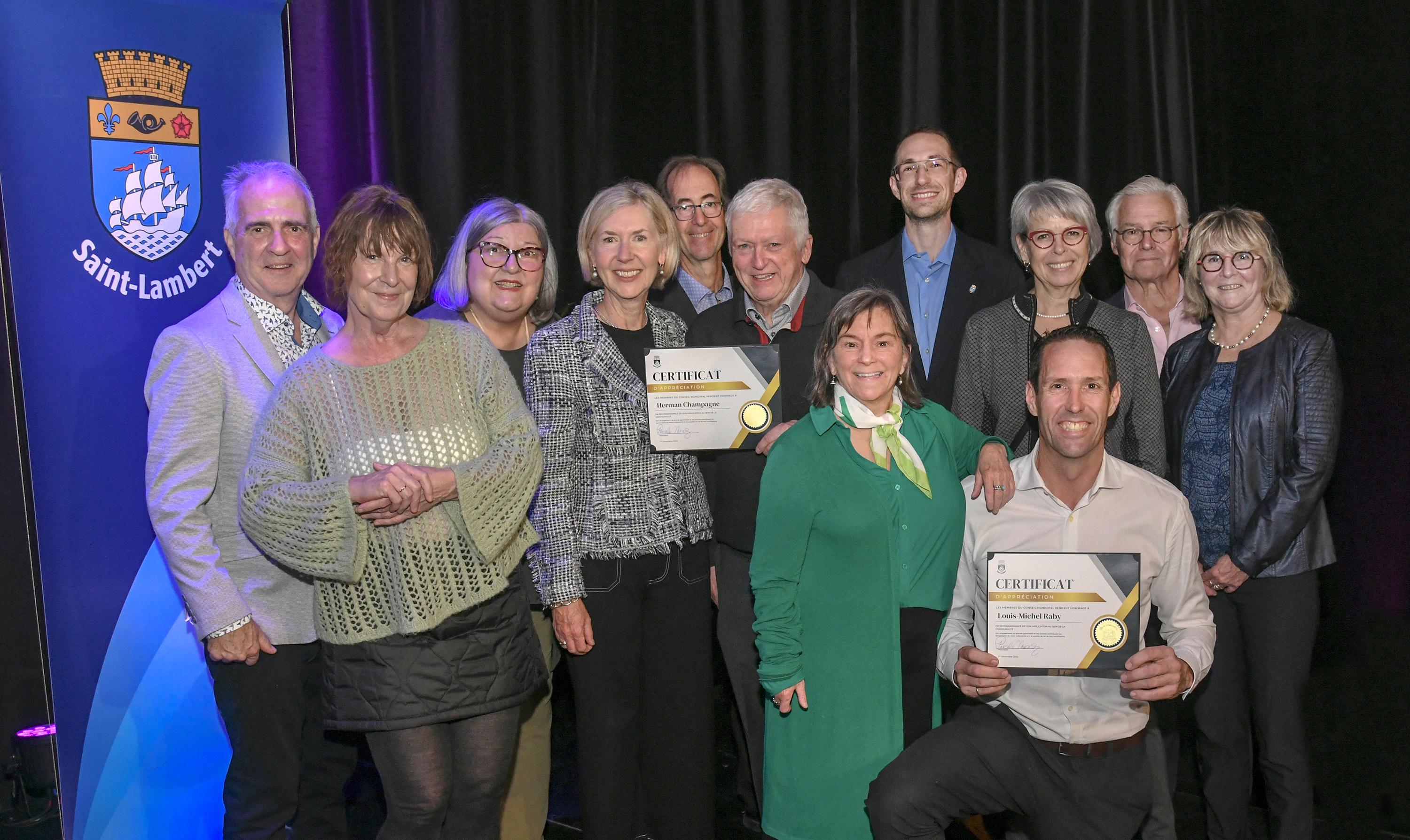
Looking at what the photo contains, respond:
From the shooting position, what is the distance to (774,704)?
2.60 m

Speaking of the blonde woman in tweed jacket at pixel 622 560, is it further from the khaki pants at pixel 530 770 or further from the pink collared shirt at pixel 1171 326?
the pink collared shirt at pixel 1171 326

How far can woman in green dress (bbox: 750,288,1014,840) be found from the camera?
2459 millimetres

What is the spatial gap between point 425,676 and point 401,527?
330 millimetres

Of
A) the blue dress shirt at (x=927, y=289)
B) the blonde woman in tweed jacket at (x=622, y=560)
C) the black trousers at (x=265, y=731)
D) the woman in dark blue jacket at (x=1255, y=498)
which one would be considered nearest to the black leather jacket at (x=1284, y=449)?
the woman in dark blue jacket at (x=1255, y=498)

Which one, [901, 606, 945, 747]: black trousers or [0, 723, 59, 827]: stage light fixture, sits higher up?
[901, 606, 945, 747]: black trousers

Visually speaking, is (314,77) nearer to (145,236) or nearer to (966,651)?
(145,236)

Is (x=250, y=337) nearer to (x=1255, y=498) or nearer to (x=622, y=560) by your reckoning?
(x=622, y=560)

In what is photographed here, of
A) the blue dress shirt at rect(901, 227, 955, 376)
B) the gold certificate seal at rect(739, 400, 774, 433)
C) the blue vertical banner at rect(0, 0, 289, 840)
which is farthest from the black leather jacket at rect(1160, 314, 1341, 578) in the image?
the blue vertical banner at rect(0, 0, 289, 840)

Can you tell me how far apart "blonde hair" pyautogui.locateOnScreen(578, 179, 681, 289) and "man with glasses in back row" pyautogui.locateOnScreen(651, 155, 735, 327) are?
663mm

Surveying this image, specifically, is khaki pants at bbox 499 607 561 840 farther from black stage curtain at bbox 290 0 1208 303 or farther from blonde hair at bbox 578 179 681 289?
black stage curtain at bbox 290 0 1208 303

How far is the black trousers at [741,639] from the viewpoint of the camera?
2.96m

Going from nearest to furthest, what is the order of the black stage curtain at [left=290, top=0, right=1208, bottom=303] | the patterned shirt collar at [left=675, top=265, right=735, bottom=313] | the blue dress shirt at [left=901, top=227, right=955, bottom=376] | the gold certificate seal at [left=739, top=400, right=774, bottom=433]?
the gold certificate seal at [left=739, top=400, right=774, bottom=433]
the blue dress shirt at [left=901, top=227, right=955, bottom=376]
the patterned shirt collar at [left=675, top=265, right=735, bottom=313]
the black stage curtain at [left=290, top=0, right=1208, bottom=303]

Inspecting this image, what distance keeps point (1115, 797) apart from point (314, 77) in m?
4.46

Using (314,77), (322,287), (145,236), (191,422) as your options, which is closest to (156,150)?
(145,236)
